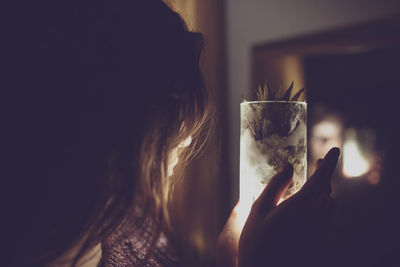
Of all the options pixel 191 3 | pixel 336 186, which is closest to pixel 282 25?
pixel 191 3

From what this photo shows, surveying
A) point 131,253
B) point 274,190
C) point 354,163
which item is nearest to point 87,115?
point 274,190

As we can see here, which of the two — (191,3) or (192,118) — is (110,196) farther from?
(191,3)

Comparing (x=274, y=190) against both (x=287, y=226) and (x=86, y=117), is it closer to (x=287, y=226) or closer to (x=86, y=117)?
(x=287, y=226)

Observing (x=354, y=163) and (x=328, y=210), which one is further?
(x=354, y=163)

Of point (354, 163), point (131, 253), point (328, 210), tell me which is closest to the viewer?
point (328, 210)

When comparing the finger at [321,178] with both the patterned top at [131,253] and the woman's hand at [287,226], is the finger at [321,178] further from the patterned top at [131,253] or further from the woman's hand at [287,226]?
the patterned top at [131,253]

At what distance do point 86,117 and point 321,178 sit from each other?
0.46 m

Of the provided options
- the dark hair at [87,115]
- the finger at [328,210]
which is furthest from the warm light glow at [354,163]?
the dark hair at [87,115]

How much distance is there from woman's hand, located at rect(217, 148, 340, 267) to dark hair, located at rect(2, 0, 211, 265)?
199mm

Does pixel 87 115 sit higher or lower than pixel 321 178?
higher

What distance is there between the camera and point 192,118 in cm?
68

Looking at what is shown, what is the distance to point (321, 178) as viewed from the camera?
2.07ft

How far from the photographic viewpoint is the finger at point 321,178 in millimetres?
624

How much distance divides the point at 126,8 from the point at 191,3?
1.20 meters
